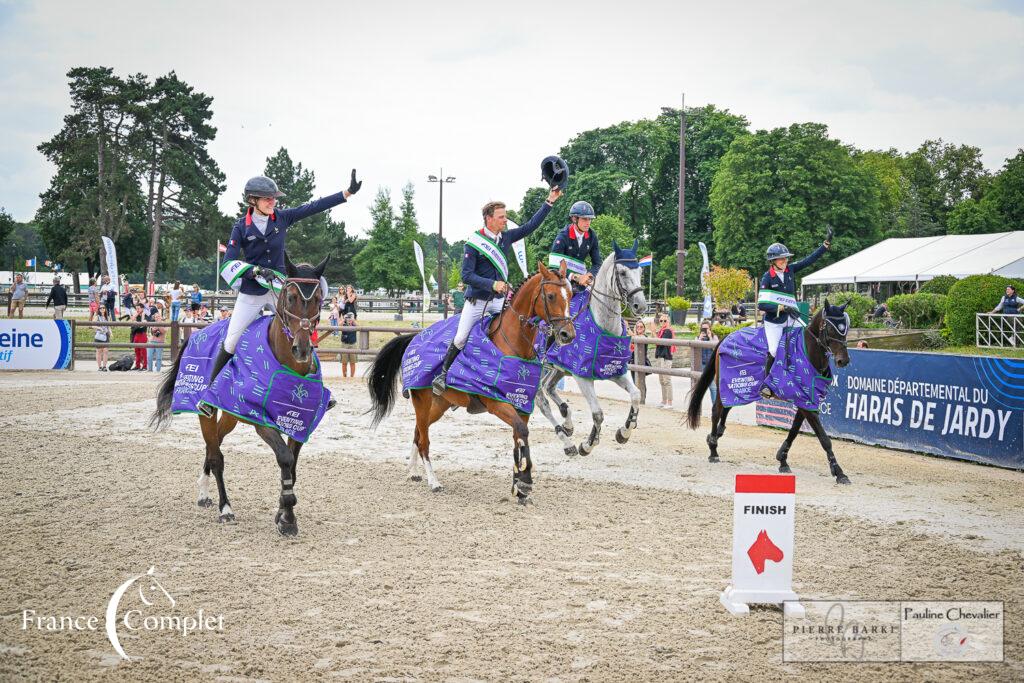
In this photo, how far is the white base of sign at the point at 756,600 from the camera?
17.3 ft

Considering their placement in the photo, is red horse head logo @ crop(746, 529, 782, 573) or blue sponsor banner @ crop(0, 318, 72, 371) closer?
red horse head logo @ crop(746, 529, 782, 573)

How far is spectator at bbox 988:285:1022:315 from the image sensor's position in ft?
80.8

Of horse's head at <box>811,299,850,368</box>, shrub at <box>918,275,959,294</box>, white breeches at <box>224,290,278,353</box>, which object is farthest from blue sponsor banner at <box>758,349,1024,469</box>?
shrub at <box>918,275,959,294</box>

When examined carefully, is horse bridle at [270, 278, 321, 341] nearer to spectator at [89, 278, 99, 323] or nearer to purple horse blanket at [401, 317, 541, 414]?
purple horse blanket at [401, 317, 541, 414]

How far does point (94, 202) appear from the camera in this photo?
170ft

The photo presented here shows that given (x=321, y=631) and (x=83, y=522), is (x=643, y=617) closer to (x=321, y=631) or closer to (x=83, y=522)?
(x=321, y=631)

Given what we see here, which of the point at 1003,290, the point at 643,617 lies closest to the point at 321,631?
the point at 643,617

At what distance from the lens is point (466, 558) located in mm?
6508

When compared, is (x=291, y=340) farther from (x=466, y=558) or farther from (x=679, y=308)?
(x=679, y=308)

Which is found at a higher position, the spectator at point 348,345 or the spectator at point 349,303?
the spectator at point 349,303

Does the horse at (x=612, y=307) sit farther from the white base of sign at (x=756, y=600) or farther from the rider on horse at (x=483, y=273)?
the white base of sign at (x=756, y=600)

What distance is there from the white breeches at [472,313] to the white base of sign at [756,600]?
4.32 metres

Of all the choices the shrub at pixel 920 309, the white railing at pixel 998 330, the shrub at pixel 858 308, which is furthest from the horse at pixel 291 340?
the shrub at pixel 858 308

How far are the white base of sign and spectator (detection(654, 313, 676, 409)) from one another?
12173 millimetres
